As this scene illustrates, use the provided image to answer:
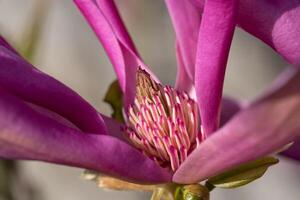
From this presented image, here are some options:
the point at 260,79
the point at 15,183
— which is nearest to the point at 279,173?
the point at 260,79

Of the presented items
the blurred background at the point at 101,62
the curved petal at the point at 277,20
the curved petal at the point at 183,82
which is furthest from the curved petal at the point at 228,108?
the blurred background at the point at 101,62

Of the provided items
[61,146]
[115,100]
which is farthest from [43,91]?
[115,100]

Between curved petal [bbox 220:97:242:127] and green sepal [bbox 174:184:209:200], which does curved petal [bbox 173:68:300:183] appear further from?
curved petal [bbox 220:97:242:127]

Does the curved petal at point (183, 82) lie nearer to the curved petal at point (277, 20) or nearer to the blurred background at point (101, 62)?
the curved petal at point (277, 20)

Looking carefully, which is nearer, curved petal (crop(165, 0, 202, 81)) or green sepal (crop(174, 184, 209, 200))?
green sepal (crop(174, 184, 209, 200))

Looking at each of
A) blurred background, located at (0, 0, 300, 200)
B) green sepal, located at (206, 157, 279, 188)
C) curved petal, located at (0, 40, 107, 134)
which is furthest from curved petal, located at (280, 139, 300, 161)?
blurred background, located at (0, 0, 300, 200)

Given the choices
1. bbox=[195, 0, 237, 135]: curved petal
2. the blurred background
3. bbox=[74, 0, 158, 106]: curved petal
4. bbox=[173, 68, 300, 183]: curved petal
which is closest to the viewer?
bbox=[173, 68, 300, 183]: curved petal
